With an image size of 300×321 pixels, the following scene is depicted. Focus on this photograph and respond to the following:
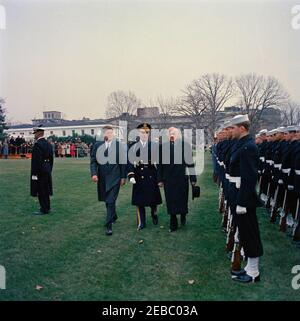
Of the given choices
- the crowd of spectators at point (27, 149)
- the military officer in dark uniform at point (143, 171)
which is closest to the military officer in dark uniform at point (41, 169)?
the military officer in dark uniform at point (143, 171)

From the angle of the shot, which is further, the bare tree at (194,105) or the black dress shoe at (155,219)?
the bare tree at (194,105)

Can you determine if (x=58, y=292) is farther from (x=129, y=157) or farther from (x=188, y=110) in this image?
(x=188, y=110)

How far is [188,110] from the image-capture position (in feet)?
132

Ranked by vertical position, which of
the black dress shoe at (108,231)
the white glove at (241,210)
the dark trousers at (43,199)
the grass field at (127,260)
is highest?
the white glove at (241,210)

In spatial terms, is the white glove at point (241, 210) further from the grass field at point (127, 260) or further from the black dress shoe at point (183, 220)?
the black dress shoe at point (183, 220)

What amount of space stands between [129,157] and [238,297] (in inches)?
154

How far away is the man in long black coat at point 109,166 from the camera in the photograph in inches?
277

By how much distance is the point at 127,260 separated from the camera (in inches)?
214

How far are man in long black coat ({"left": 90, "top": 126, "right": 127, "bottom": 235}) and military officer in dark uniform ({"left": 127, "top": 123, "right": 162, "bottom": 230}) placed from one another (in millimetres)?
235

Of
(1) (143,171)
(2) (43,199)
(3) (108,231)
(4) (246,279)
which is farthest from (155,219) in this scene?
(4) (246,279)

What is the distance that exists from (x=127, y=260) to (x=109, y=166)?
2.26 metres

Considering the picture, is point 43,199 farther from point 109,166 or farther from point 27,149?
point 27,149

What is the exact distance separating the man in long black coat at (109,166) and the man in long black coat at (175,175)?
84 cm
